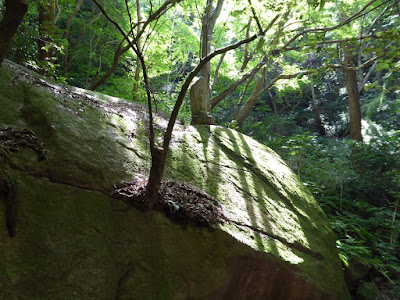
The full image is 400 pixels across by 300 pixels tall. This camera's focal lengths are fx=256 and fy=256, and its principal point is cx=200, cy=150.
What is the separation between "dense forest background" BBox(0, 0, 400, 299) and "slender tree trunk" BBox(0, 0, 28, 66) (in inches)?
28.8

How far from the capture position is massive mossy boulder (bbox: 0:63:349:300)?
72.9 inches

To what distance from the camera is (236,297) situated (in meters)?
2.56

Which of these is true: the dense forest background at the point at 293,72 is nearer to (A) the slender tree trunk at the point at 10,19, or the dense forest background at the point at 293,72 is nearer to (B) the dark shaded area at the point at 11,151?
(A) the slender tree trunk at the point at 10,19

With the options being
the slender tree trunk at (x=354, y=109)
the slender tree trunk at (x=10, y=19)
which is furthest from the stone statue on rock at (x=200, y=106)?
the slender tree trunk at (x=354, y=109)

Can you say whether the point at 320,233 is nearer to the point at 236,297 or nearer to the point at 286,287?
the point at 286,287

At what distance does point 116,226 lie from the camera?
7.41ft

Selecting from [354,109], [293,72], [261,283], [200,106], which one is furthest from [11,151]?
[354,109]

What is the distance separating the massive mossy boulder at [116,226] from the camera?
72.9 inches

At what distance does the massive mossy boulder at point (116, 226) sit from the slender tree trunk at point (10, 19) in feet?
2.73

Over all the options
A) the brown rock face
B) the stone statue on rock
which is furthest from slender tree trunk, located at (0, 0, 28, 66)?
the stone statue on rock

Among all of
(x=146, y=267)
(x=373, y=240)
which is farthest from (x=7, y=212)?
(x=373, y=240)

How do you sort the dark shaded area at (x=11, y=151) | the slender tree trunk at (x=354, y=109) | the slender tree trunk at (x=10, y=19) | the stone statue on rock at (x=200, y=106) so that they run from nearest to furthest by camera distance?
the slender tree trunk at (x=10, y=19) < the dark shaded area at (x=11, y=151) < the stone statue on rock at (x=200, y=106) < the slender tree trunk at (x=354, y=109)

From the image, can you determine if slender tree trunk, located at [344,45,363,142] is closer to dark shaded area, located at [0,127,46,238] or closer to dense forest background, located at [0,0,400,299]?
dense forest background, located at [0,0,400,299]

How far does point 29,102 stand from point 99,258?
1863 mm
